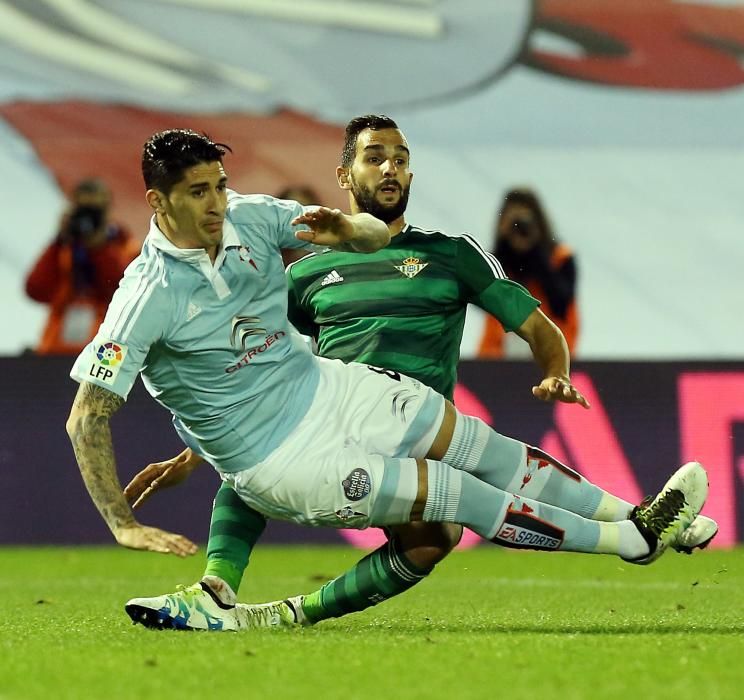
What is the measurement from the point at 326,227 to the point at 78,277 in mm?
6508

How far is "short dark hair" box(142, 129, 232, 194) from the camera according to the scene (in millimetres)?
5242

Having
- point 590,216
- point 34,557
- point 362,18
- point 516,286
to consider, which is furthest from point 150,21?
point 516,286

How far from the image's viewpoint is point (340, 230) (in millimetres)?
5152

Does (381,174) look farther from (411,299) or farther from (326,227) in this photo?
(326,227)

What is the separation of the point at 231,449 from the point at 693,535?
150 cm

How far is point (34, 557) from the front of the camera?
9.69 m

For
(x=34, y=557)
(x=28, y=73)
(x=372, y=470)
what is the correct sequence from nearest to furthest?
(x=372, y=470), (x=34, y=557), (x=28, y=73)

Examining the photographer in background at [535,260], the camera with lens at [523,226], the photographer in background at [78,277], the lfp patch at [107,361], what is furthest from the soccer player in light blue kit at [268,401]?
the photographer in background at [78,277]

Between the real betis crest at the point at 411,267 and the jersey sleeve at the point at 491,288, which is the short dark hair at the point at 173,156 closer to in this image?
the real betis crest at the point at 411,267

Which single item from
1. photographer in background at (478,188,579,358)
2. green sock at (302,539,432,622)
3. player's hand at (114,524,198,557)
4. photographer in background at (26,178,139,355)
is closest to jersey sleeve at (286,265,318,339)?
green sock at (302,539,432,622)

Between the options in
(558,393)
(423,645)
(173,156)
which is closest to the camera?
(423,645)

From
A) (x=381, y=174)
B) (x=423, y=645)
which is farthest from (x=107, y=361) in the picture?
(x=381, y=174)

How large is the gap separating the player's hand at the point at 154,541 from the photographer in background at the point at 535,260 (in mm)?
5850

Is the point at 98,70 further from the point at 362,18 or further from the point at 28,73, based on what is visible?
the point at 362,18
